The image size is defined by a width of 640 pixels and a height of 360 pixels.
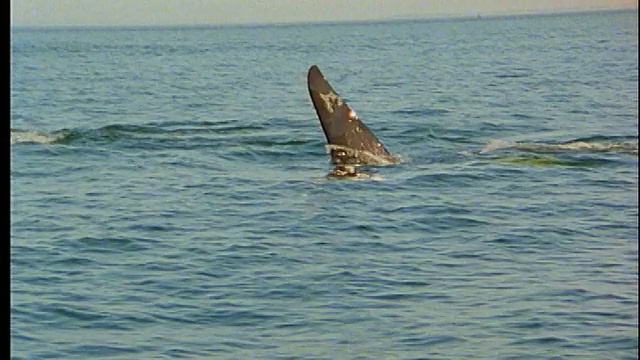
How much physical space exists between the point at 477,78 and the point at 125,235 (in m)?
35.6

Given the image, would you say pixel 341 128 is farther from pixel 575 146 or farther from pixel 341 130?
pixel 575 146

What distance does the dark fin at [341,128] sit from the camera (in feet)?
65.7

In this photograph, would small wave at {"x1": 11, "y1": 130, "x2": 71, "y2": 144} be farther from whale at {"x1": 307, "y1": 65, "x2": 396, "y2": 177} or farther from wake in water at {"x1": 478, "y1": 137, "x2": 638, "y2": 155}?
wake in water at {"x1": 478, "y1": 137, "x2": 638, "y2": 155}

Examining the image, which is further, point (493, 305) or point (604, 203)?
point (604, 203)

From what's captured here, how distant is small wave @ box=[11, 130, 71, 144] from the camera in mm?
24594

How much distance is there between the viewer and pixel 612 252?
13.9 metres

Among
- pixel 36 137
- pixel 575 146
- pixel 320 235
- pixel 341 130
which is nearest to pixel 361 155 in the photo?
pixel 341 130

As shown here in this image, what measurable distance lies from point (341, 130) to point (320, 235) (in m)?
5.17

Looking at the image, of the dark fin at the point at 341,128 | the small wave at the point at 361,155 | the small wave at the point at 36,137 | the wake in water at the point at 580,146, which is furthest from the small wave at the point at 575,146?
the small wave at the point at 36,137

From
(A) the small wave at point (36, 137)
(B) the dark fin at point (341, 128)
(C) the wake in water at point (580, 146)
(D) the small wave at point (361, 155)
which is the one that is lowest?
(A) the small wave at point (36, 137)

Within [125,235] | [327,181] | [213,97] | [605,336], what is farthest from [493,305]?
[213,97]

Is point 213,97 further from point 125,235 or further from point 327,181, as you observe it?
point 125,235

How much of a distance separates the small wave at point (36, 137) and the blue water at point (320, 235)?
13cm

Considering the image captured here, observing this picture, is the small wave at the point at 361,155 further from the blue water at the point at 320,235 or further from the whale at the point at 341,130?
the blue water at the point at 320,235
